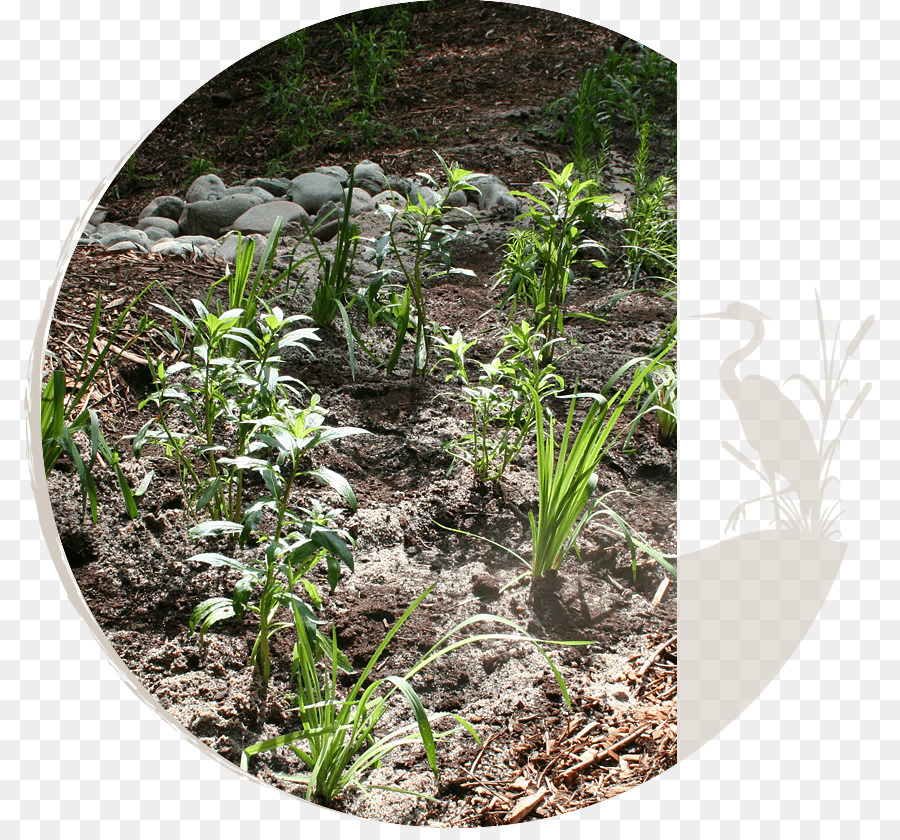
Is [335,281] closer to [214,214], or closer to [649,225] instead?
[214,214]

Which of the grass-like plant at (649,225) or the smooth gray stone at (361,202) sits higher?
the smooth gray stone at (361,202)

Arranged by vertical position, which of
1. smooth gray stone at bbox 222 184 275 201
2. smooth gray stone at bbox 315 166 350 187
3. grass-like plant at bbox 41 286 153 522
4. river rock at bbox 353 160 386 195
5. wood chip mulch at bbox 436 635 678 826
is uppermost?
smooth gray stone at bbox 315 166 350 187

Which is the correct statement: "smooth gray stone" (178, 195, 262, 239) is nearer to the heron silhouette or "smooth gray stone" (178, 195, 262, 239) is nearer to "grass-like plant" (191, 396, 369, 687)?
"grass-like plant" (191, 396, 369, 687)

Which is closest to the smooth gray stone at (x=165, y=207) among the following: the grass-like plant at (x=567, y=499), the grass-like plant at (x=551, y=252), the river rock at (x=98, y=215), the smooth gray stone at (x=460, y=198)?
the river rock at (x=98, y=215)

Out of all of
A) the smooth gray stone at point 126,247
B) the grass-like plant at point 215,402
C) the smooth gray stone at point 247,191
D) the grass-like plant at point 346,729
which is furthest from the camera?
the smooth gray stone at point 247,191

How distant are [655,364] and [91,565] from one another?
3.82 ft

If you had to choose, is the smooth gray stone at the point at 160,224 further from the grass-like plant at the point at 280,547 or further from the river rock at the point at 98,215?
the grass-like plant at the point at 280,547

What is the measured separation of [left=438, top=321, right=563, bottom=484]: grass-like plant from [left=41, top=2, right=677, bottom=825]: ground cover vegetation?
0.03 ft

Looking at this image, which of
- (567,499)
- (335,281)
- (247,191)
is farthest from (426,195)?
(567,499)

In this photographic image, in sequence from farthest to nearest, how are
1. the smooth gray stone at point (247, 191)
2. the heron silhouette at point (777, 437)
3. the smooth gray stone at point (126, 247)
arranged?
1. the smooth gray stone at point (247, 191)
2. the smooth gray stone at point (126, 247)
3. the heron silhouette at point (777, 437)

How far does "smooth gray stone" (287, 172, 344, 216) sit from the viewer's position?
2.13 metres

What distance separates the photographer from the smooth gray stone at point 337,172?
2139 mm

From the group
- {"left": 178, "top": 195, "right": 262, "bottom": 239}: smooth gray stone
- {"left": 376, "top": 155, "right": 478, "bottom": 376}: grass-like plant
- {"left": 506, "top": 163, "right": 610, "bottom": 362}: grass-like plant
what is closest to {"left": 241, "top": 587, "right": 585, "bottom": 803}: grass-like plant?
{"left": 376, "top": 155, "right": 478, "bottom": 376}: grass-like plant

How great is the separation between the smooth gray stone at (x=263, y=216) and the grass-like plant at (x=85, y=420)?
0.43 metres
